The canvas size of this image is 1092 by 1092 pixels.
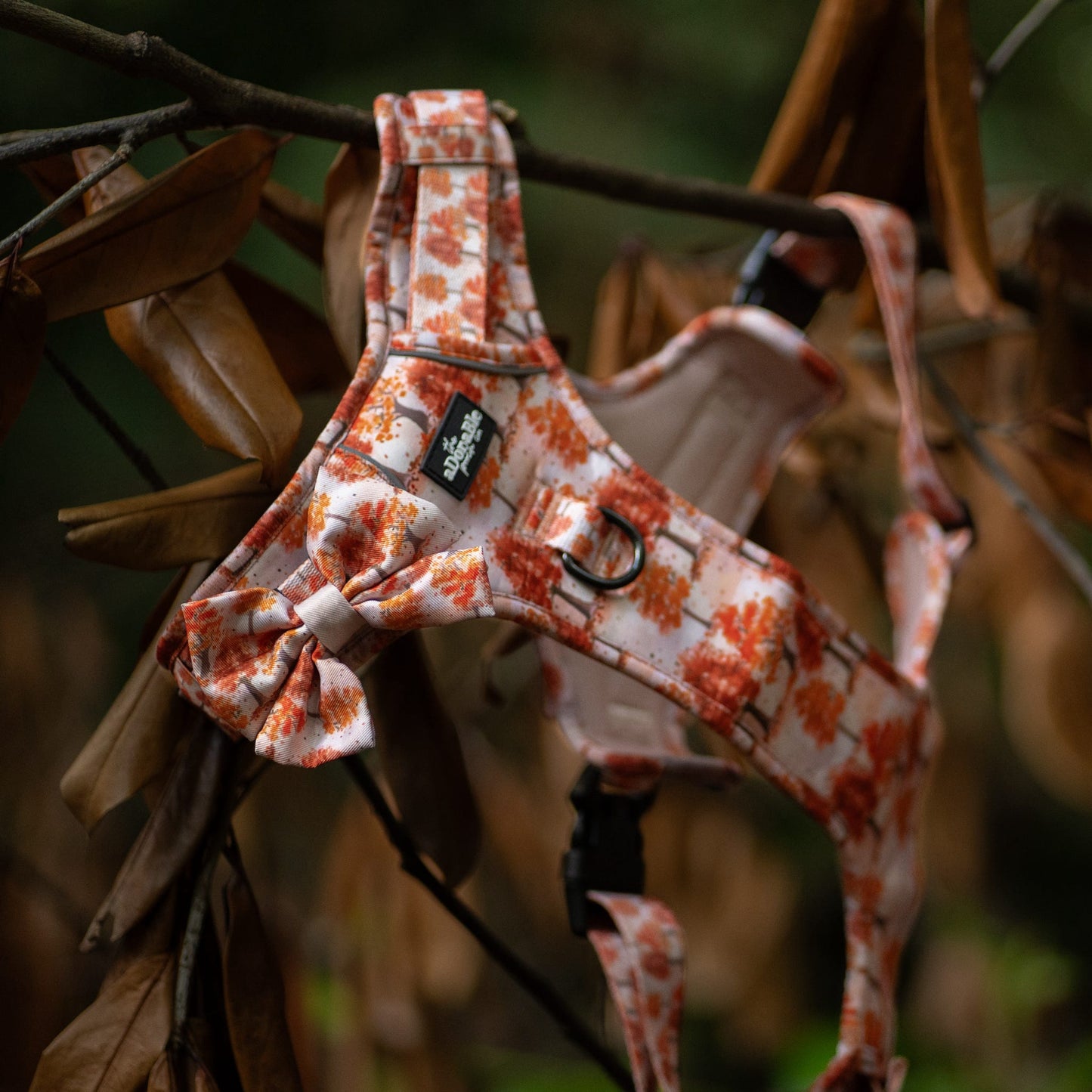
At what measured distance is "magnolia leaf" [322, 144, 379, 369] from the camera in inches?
17.1

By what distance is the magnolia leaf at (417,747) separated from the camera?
17.6 inches

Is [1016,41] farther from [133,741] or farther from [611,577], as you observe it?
[133,741]

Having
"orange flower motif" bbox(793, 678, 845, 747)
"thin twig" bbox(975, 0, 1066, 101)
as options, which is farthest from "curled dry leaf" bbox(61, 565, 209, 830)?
"thin twig" bbox(975, 0, 1066, 101)

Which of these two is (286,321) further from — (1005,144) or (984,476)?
(1005,144)

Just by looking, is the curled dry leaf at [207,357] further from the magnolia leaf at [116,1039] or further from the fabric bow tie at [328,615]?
the magnolia leaf at [116,1039]

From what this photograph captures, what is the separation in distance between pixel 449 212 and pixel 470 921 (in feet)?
1.06

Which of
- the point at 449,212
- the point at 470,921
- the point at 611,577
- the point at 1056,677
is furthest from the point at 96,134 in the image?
the point at 1056,677

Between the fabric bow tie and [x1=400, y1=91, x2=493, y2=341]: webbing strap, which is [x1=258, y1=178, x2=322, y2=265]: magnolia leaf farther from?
the fabric bow tie

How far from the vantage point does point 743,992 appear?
1059mm

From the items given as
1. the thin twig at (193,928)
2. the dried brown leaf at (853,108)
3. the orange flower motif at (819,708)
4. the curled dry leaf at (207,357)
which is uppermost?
the dried brown leaf at (853,108)

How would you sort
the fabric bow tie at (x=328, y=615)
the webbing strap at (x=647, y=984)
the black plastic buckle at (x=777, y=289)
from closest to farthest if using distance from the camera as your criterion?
the fabric bow tie at (x=328, y=615) → the webbing strap at (x=647, y=984) → the black plastic buckle at (x=777, y=289)

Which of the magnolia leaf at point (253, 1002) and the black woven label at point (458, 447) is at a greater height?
the black woven label at point (458, 447)

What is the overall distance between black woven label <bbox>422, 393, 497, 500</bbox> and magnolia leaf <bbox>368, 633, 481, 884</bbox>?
0.33ft

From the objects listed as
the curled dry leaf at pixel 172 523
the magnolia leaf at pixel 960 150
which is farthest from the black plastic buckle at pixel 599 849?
the magnolia leaf at pixel 960 150
